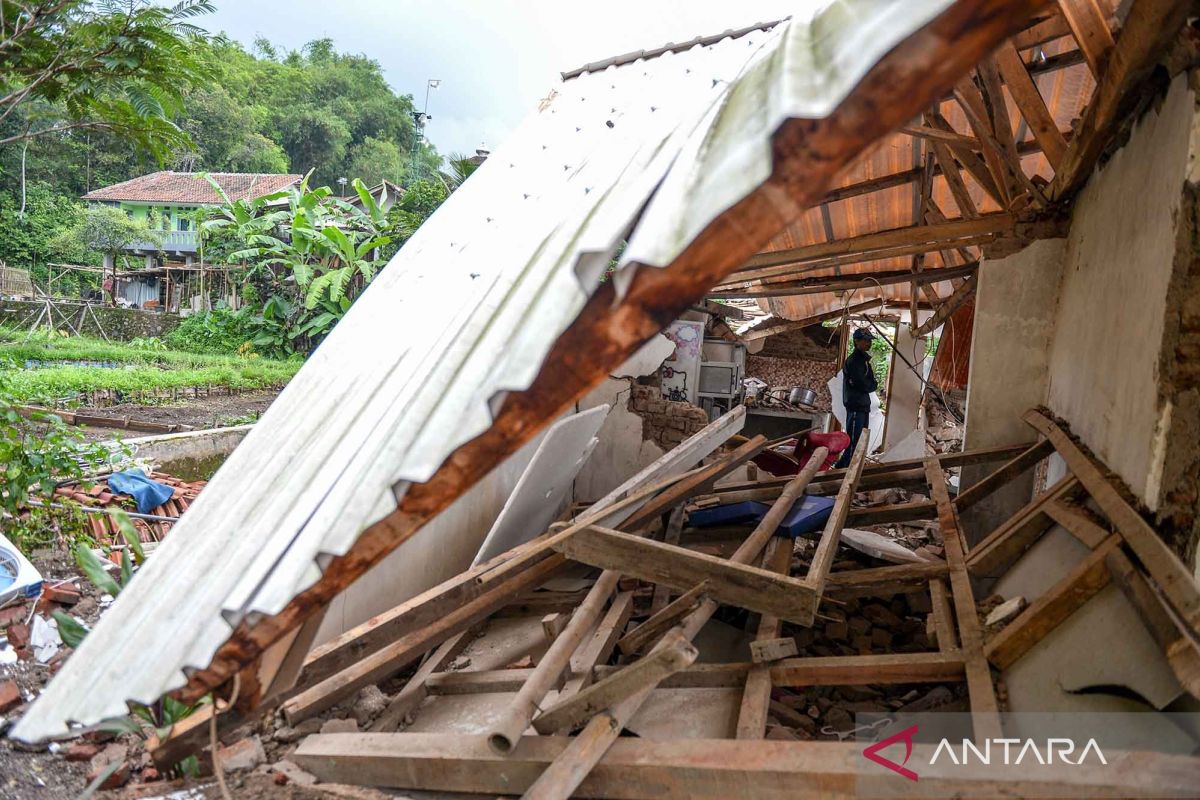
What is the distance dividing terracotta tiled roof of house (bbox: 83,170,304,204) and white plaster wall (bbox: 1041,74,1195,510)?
29.2 m

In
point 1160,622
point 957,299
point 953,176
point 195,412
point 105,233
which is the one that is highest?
point 105,233

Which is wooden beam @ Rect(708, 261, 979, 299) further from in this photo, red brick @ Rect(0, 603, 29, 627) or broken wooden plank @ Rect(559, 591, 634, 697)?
red brick @ Rect(0, 603, 29, 627)

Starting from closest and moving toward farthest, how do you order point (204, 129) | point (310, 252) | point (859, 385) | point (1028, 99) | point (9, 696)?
point (9, 696) < point (1028, 99) < point (859, 385) < point (310, 252) < point (204, 129)

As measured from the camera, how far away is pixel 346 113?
4262 centimetres

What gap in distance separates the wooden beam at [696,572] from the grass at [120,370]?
984 centimetres

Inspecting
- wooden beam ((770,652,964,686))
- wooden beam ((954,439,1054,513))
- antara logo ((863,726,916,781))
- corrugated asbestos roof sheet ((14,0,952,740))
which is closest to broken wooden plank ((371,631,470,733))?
corrugated asbestos roof sheet ((14,0,952,740))

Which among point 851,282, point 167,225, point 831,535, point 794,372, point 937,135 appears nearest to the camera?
point 831,535

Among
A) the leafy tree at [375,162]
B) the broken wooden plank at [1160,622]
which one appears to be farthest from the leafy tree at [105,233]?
the broken wooden plank at [1160,622]

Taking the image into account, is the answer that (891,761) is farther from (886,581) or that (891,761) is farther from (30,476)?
(30,476)

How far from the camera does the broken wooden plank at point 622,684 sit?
2.22 metres

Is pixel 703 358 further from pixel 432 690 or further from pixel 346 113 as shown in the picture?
pixel 346 113

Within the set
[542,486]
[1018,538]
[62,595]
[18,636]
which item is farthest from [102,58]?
[1018,538]

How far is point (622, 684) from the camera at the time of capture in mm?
2357

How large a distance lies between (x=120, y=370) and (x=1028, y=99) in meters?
14.6
